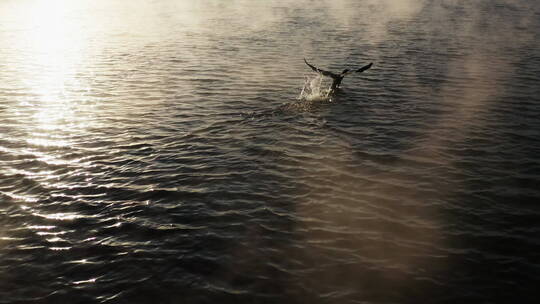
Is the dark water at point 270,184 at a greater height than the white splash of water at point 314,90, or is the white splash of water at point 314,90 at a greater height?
the white splash of water at point 314,90

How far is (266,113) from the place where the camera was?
2503 cm

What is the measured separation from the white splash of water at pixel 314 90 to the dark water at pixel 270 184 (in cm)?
90

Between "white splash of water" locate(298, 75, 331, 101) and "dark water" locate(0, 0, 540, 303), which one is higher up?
"white splash of water" locate(298, 75, 331, 101)

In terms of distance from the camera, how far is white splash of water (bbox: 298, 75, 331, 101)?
2817 cm

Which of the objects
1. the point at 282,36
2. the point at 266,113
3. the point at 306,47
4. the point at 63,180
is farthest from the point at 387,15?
the point at 63,180

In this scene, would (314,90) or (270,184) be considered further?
(314,90)

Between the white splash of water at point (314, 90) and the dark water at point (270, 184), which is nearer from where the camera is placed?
the dark water at point (270, 184)

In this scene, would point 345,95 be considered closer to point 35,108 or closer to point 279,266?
point 279,266

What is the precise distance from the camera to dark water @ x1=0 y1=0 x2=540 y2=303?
1163 cm

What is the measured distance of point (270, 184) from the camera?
16844mm

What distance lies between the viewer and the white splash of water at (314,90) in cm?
2817

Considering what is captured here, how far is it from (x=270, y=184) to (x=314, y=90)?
1452 cm

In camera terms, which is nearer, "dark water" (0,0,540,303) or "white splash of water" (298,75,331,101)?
"dark water" (0,0,540,303)

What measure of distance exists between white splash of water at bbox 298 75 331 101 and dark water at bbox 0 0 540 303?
2.95 feet
